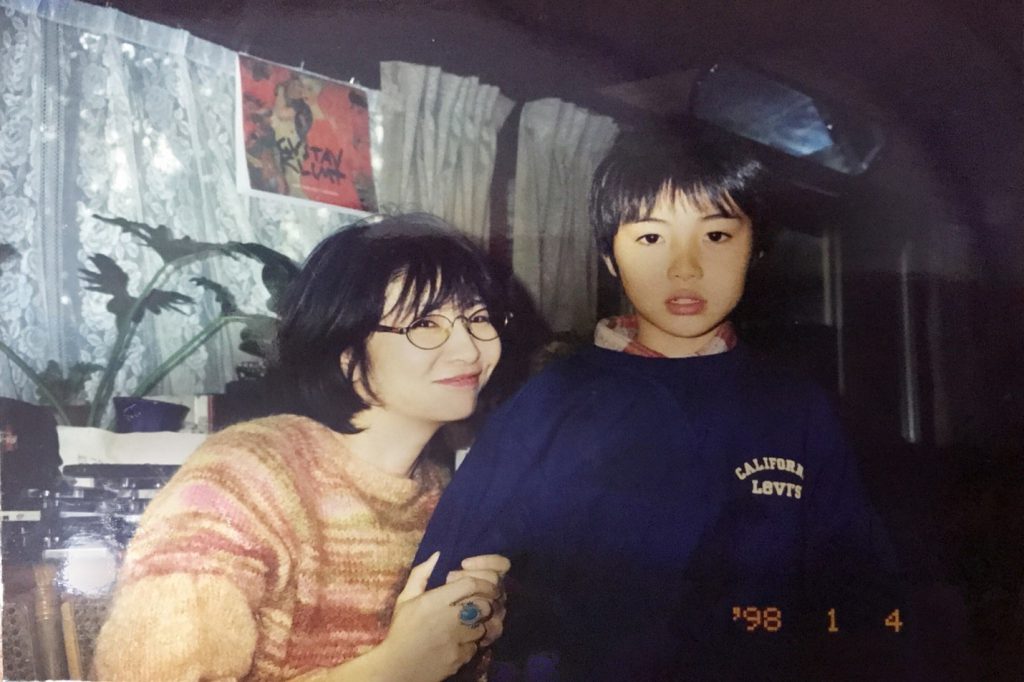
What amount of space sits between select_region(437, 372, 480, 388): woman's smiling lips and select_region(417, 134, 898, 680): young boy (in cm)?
4

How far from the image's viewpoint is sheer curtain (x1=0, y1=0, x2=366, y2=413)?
0.89m

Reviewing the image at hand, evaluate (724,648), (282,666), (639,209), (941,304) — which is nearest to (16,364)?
(282,666)

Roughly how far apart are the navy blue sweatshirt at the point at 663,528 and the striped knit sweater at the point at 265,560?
0.06 metres

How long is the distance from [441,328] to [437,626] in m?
0.33

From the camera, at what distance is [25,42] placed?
2.97 feet

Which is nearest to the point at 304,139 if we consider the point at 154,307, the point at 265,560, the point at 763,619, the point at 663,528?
the point at 154,307

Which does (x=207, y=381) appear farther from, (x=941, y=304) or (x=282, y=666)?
(x=941, y=304)

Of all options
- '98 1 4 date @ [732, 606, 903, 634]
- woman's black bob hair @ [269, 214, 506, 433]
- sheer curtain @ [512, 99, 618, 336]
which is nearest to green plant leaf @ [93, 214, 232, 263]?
woman's black bob hair @ [269, 214, 506, 433]

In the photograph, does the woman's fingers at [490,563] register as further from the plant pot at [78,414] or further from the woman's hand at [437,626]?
the plant pot at [78,414]

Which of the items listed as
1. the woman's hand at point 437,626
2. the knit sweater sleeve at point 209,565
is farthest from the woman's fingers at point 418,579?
the knit sweater sleeve at point 209,565

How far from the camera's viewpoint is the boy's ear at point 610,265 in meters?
0.88

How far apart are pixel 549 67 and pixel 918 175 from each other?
0.46 meters

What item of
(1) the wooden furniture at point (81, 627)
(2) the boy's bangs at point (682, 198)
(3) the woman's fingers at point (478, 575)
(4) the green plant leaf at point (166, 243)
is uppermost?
(2) the boy's bangs at point (682, 198)

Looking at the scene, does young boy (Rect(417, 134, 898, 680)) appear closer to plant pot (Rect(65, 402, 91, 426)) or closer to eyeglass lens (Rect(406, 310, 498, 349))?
eyeglass lens (Rect(406, 310, 498, 349))
